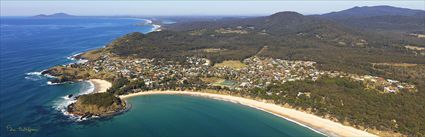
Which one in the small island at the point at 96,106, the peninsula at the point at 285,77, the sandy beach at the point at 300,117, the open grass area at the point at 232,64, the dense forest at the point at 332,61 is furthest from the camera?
the open grass area at the point at 232,64

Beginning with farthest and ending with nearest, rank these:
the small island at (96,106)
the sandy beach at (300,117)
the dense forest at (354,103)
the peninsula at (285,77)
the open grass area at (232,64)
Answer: the open grass area at (232,64) < the small island at (96,106) < the peninsula at (285,77) < the dense forest at (354,103) < the sandy beach at (300,117)

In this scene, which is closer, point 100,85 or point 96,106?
point 96,106

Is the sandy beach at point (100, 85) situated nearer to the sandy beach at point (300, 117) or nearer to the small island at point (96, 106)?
the sandy beach at point (300, 117)

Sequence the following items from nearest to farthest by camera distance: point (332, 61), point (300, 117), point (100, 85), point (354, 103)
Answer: point (300, 117), point (354, 103), point (100, 85), point (332, 61)

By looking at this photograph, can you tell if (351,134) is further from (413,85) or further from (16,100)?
(16,100)

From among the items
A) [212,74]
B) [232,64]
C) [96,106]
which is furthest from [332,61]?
[96,106]

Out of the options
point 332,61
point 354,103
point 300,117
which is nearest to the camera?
point 300,117

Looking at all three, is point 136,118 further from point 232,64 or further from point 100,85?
point 232,64

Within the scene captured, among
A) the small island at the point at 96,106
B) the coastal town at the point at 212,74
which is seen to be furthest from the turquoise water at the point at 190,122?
the coastal town at the point at 212,74
